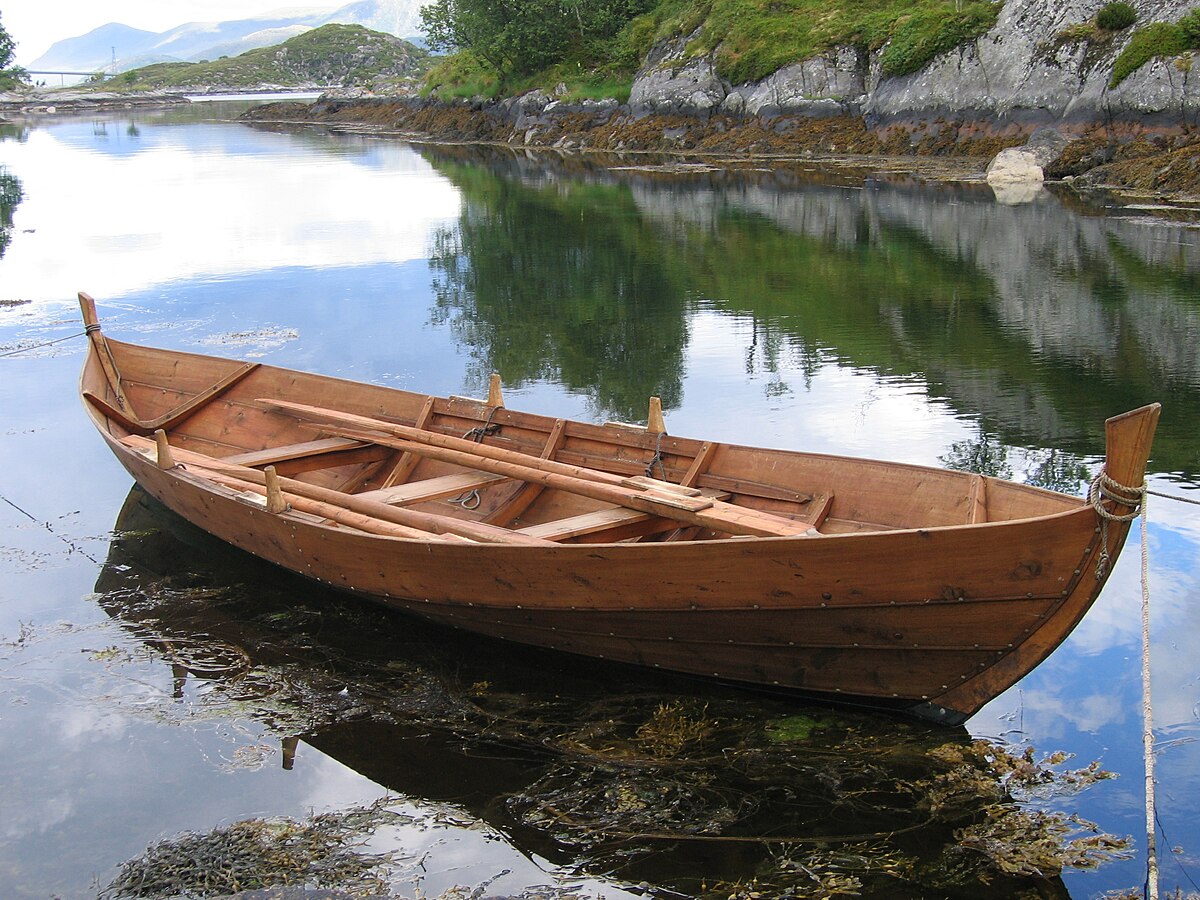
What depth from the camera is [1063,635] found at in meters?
6.26

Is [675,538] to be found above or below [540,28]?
below

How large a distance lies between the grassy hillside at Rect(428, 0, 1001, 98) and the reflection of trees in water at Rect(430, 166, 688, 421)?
1393 centimetres

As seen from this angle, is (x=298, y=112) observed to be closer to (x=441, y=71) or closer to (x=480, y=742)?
(x=441, y=71)

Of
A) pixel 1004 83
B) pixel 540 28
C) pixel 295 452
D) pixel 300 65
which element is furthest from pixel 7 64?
pixel 295 452

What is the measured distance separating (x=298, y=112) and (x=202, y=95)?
57.9m

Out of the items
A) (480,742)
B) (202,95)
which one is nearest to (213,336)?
(480,742)

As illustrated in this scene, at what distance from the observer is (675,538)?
8.38m

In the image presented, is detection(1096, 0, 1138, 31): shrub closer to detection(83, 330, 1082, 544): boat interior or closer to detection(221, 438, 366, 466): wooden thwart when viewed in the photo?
detection(83, 330, 1082, 544): boat interior

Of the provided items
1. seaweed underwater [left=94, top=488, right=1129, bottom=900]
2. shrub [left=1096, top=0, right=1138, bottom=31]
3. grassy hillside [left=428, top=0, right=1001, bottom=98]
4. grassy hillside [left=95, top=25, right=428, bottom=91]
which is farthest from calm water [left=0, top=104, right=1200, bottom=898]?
grassy hillside [left=95, top=25, right=428, bottom=91]

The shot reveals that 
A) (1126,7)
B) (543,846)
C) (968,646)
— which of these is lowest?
(543,846)

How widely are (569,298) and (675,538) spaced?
542 inches

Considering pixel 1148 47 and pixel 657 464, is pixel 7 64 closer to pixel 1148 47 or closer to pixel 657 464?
pixel 1148 47

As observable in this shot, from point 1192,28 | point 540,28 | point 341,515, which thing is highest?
point 540,28

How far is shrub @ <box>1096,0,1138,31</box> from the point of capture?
108 feet
